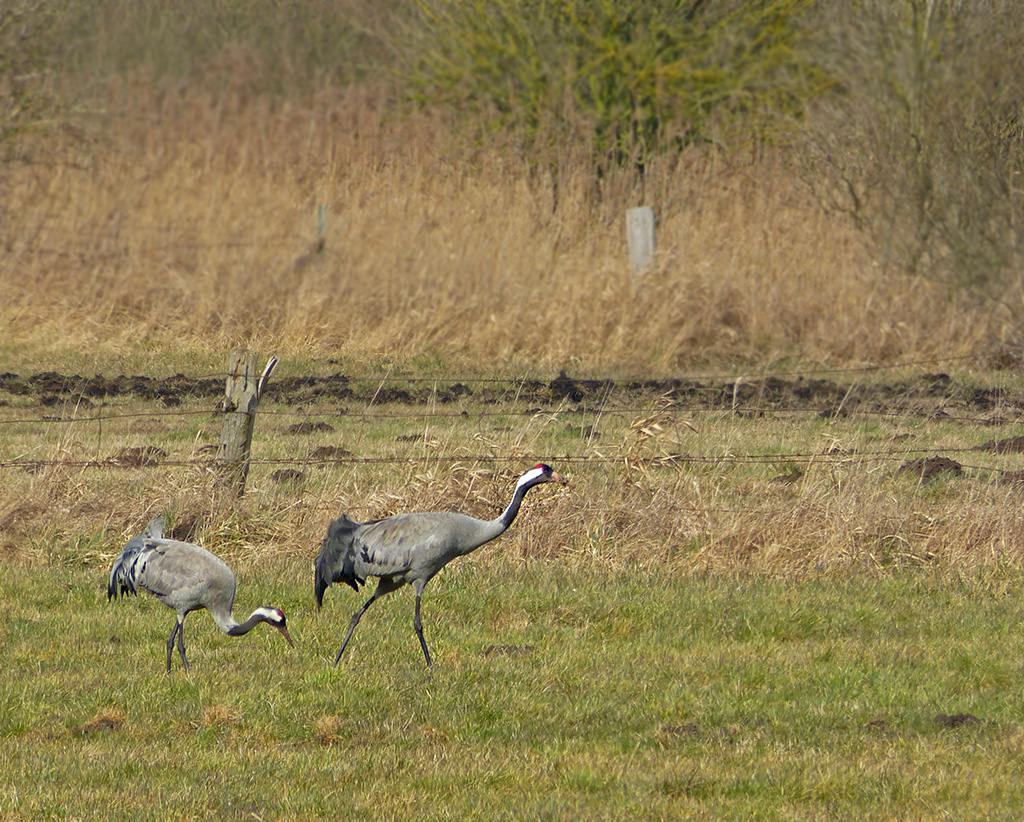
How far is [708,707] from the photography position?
646 centimetres

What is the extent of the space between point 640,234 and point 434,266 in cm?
279

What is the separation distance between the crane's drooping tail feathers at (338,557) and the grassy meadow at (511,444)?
38 cm

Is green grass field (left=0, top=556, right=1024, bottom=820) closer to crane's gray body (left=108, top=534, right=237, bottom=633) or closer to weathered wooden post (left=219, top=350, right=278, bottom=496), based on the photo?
crane's gray body (left=108, top=534, right=237, bottom=633)

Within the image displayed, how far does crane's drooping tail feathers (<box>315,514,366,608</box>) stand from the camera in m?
7.16

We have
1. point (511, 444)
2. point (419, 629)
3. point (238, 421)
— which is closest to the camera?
point (419, 629)

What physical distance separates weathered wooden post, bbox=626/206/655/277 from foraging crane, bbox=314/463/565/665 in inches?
478

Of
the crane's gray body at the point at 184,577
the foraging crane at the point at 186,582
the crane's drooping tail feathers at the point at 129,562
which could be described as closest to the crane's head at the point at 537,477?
the foraging crane at the point at 186,582

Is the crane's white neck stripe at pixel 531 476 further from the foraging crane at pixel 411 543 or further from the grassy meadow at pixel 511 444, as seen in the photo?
the grassy meadow at pixel 511 444

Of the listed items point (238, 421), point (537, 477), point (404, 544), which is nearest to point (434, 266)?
point (238, 421)

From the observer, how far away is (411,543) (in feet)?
22.7

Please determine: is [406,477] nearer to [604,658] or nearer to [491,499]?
[491,499]

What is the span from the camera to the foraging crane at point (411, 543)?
6.89 meters

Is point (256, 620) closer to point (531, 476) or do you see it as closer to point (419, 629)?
point (419, 629)

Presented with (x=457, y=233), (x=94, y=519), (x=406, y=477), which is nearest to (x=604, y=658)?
(x=406, y=477)
